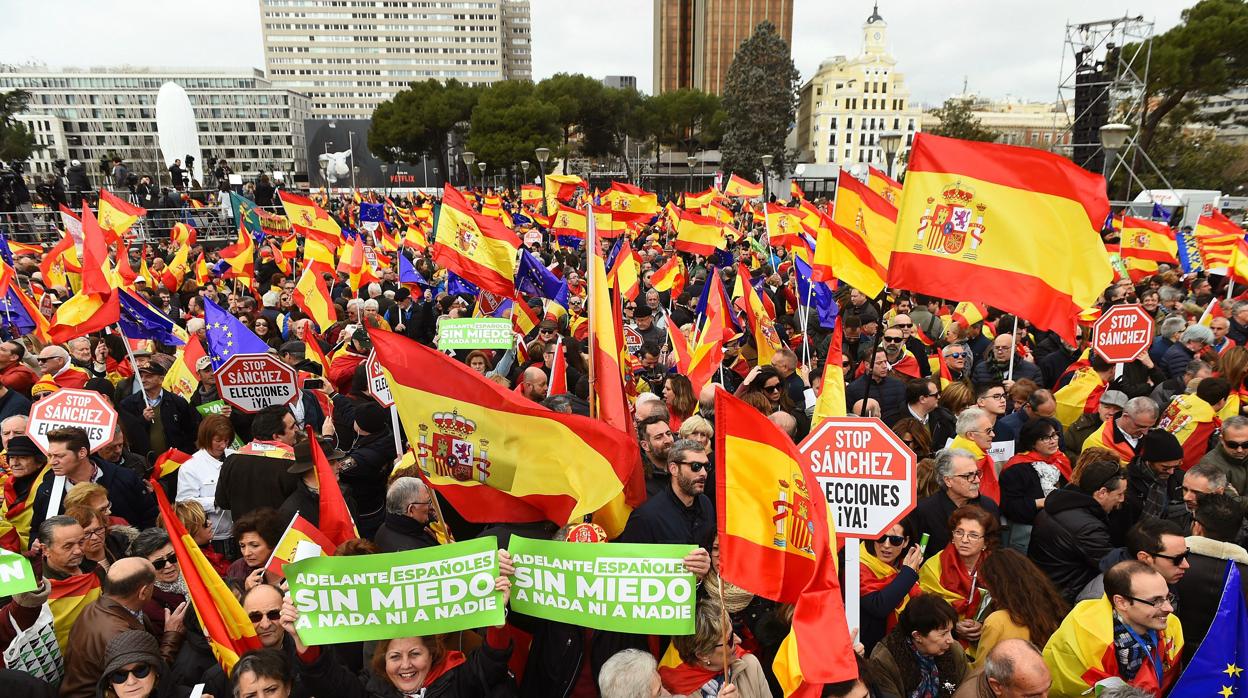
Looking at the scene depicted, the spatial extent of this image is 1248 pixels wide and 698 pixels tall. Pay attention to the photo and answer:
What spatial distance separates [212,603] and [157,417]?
4377 mm

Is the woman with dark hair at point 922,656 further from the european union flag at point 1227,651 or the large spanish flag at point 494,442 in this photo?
the large spanish flag at point 494,442

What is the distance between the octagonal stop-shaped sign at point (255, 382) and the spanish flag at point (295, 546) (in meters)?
3.00

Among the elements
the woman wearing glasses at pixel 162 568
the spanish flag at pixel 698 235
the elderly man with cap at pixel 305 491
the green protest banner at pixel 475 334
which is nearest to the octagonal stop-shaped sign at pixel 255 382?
the green protest banner at pixel 475 334

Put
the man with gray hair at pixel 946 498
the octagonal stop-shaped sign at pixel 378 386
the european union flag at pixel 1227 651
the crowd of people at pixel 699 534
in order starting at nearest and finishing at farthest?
the european union flag at pixel 1227 651, the crowd of people at pixel 699 534, the man with gray hair at pixel 946 498, the octagonal stop-shaped sign at pixel 378 386

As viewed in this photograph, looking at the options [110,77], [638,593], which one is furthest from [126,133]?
[638,593]

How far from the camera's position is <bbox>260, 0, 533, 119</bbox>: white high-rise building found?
15350 cm

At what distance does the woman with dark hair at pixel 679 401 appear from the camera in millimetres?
6719

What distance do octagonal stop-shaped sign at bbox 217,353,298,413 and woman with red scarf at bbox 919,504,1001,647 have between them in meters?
5.26

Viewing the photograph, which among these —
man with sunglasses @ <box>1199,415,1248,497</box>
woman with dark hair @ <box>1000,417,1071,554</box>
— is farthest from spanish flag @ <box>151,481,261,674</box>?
man with sunglasses @ <box>1199,415,1248,497</box>

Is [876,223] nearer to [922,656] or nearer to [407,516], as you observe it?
[922,656]

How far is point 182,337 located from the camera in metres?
9.69

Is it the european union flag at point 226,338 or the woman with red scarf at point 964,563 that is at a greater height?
the european union flag at point 226,338

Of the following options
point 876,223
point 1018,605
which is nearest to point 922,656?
point 1018,605

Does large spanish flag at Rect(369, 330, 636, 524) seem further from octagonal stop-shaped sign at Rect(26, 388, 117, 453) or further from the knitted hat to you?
octagonal stop-shaped sign at Rect(26, 388, 117, 453)
